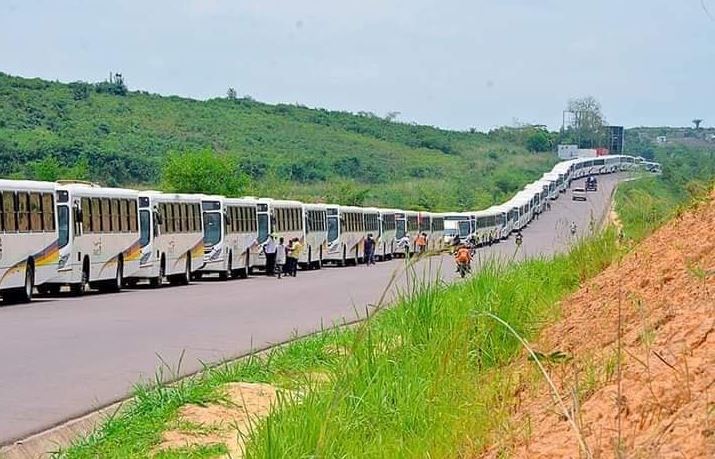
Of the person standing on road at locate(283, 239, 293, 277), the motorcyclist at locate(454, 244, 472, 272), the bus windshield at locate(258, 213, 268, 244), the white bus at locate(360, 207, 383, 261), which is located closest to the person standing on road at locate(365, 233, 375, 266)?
the white bus at locate(360, 207, 383, 261)

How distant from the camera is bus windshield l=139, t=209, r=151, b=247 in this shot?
1378 inches

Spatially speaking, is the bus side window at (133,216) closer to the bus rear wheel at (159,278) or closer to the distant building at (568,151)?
the bus rear wheel at (159,278)

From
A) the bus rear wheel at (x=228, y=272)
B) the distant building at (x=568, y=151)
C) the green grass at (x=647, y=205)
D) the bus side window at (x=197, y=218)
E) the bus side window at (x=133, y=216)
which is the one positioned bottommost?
the distant building at (x=568, y=151)

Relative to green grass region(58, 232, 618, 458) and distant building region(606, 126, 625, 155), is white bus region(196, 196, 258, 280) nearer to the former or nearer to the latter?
green grass region(58, 232, 618, 458)

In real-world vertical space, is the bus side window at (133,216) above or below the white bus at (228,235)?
above

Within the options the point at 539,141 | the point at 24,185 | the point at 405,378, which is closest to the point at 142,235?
the point at 24,185

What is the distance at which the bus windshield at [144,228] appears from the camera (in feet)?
115

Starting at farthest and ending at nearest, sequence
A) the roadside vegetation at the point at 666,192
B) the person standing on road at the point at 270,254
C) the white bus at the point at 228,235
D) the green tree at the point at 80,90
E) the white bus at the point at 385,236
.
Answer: the green tree at the point at 80,90 < the white bus at the point at 385,236 < the person standing on road at the point at 270,254 < the white bus at the point at 228,235 < the roadside vegetation at the point at 666,192

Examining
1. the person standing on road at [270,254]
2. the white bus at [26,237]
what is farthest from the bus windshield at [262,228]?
the white bus at [26,237]

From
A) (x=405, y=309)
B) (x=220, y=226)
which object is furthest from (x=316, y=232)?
(x=405, y=309)

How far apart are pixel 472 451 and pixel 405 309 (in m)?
5.63

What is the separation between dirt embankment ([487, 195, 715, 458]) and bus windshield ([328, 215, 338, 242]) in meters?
44.7

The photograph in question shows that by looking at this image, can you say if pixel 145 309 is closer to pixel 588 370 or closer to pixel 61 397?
pixel 61 397

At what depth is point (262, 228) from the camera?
1811 inches
